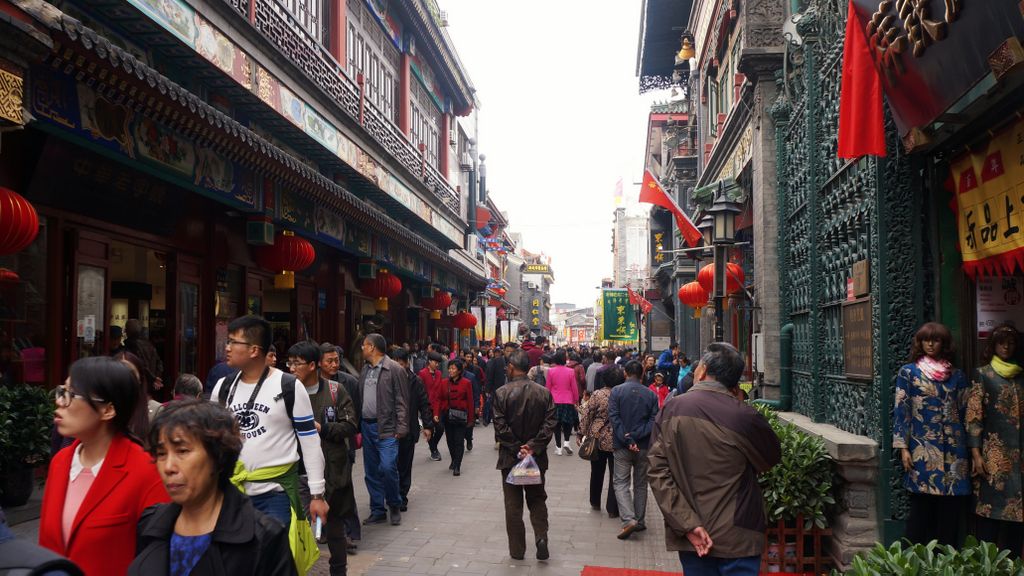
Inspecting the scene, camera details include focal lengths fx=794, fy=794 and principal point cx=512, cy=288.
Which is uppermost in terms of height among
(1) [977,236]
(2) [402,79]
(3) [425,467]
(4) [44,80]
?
(2) [402,79]

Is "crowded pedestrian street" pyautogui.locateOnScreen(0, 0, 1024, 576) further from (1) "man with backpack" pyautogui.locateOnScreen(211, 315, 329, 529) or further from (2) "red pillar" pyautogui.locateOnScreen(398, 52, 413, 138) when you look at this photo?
(2) "red pillar" pyautogui.locateOnScreen(398, 52, 413, 138)

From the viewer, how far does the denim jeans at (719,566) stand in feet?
13.6

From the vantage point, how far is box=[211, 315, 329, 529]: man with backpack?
4.68m

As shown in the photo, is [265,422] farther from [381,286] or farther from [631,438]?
[381,286]

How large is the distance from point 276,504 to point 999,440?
179 inches

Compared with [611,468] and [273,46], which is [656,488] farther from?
[273,46]

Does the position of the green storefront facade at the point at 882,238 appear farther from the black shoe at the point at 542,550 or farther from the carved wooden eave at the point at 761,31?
the carved wooden eave at the point at 761,31

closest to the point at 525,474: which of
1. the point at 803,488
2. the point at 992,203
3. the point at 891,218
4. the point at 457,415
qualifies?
the point at 803,488

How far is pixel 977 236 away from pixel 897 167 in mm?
760

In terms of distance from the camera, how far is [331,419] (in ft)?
22.2

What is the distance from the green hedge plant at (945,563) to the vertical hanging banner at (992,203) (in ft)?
5.84

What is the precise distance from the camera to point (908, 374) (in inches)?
212

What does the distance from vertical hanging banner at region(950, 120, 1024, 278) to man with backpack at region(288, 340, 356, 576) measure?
4.86m

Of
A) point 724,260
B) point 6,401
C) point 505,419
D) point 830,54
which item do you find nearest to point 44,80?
point 6,401
